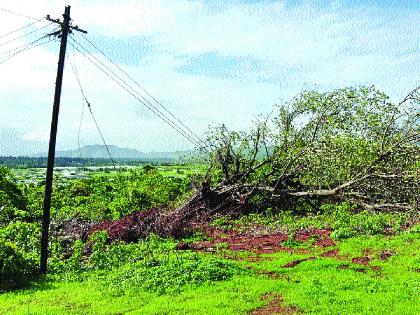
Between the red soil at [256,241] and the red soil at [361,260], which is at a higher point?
the red soil at [361,260]

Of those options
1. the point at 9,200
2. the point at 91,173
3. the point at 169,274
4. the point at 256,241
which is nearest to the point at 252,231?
the point at 256,241

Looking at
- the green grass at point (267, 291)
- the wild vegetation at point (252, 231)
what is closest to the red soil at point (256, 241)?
the wild vegetation at point (252, 231)

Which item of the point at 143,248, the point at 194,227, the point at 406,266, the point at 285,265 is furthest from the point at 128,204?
the point at 406,266

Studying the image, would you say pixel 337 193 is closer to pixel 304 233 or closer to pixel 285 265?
pixel 304 233

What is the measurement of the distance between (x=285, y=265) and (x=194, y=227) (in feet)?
30.2

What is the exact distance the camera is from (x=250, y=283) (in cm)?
1431

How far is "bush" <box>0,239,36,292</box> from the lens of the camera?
51.4 feet

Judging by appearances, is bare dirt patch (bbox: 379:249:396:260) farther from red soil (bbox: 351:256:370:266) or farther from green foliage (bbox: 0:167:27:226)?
green foliage (bbox: 0:167:27:226)

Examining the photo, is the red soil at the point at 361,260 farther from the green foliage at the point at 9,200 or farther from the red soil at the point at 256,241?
the green foliage at the point at 9,200

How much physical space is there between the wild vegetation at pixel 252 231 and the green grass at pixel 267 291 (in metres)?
0.05

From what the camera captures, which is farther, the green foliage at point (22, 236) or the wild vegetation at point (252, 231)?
the green foliage at point (22, 236)

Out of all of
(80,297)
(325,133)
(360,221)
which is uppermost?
(325,133)

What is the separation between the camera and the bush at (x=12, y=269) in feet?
51.4

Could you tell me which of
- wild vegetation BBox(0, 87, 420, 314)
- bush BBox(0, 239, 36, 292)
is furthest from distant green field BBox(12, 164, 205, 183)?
bush BBox(0, 239, 36, 292)
